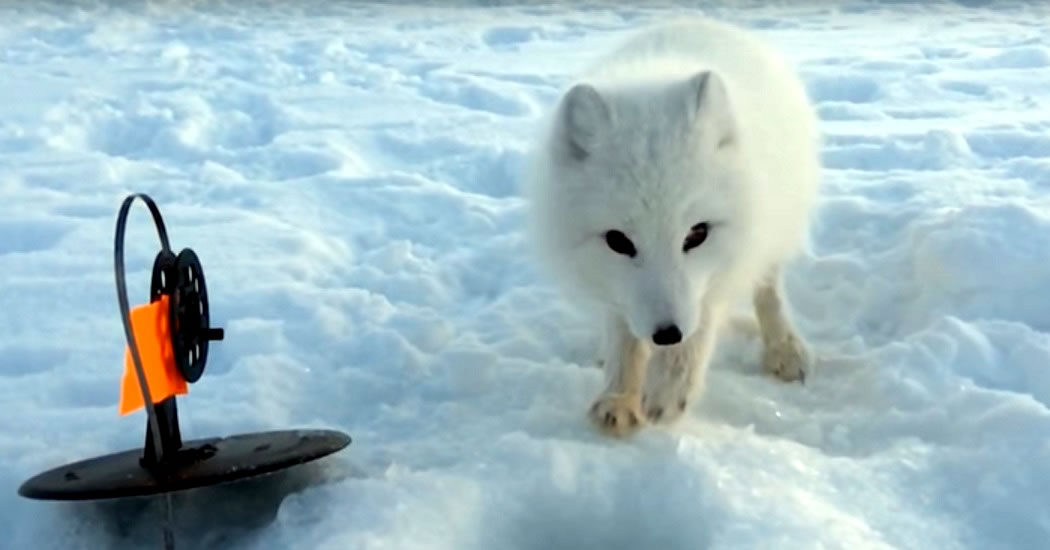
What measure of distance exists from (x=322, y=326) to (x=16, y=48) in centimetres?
513

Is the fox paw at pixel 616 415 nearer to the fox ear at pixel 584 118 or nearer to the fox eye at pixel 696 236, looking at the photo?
the fox eye at pixel 696 236

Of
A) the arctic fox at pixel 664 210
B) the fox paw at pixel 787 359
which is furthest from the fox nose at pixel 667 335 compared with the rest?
the fox paw at pixel 787 359

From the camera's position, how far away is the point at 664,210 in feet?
6.94

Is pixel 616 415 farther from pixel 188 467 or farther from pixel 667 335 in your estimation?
pixel 188 467

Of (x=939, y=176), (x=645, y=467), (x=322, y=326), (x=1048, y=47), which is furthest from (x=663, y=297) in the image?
(x=1048, y=47)

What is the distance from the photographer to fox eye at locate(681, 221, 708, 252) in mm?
2182

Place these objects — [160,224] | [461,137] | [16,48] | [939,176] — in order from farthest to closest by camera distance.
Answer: [16,48]
[461,137]
[939,176]
[160,224]

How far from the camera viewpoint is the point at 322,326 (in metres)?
2.90

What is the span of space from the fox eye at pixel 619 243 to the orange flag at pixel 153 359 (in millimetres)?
807

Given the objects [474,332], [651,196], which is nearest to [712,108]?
[651,196]

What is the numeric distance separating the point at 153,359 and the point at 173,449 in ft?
0.57

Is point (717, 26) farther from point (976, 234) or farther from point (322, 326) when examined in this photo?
point (322, 326)

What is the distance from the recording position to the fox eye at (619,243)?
7.11 ft

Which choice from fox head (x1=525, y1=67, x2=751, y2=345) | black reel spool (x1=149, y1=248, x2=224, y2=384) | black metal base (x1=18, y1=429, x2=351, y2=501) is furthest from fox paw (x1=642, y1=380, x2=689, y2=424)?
black reel spool (x1=149, y1=248, x2=224, y2=384)
